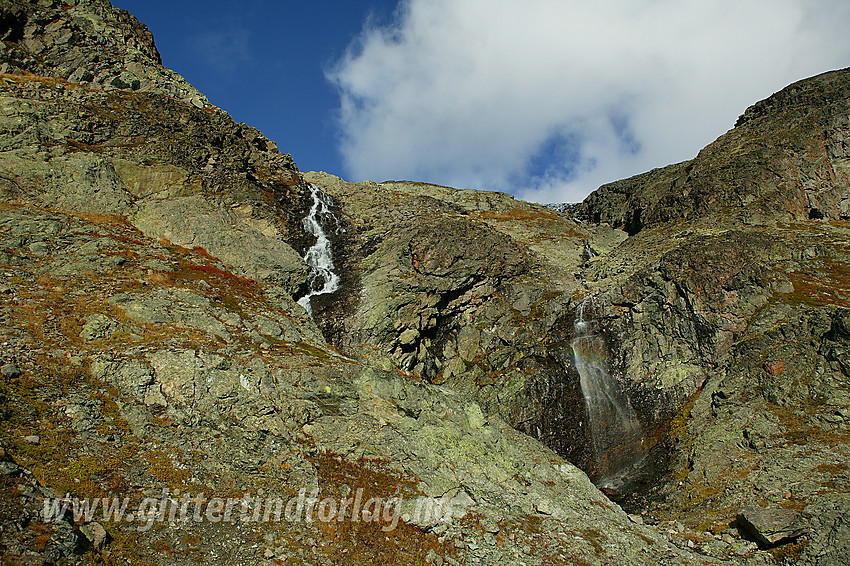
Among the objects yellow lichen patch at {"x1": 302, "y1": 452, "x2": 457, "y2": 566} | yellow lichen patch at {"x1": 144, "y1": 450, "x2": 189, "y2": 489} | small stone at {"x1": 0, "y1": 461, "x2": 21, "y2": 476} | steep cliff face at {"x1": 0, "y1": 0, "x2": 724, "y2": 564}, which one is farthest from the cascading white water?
small stone at {"x1": 0, "y1": 461, "x2": 21, "y2": 476}

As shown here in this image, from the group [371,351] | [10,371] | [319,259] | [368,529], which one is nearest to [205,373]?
[10,371]

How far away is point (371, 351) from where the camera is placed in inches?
1692

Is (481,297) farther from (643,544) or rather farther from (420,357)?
(643,544)

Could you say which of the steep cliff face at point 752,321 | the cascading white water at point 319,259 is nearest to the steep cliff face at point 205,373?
the cascading white water at point 319,259

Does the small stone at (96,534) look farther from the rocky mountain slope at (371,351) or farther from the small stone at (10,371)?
the small stone at (10,371)

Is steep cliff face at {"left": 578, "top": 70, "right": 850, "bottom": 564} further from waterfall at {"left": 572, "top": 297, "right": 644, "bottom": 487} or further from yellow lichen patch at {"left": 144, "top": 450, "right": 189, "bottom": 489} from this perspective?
yellow lichen patch at {"left": 144, "top": 450, "right": 189, "bottom": 489}

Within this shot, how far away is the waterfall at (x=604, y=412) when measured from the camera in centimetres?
3794

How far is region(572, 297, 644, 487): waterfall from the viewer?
37.9 metres

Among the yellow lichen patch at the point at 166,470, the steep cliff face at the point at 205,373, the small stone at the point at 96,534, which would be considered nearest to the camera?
the small stone at the point at 96,534

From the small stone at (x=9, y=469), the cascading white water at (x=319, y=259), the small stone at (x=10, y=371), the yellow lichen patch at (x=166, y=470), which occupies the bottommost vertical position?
the yellow lichen patch at (x=166, y=470)

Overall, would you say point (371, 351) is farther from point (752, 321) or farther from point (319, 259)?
point (752, 321)

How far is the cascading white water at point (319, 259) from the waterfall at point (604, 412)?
2477 cm

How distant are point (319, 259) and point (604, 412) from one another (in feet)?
104

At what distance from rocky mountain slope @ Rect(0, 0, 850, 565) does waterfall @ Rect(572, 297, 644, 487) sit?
365 mm
